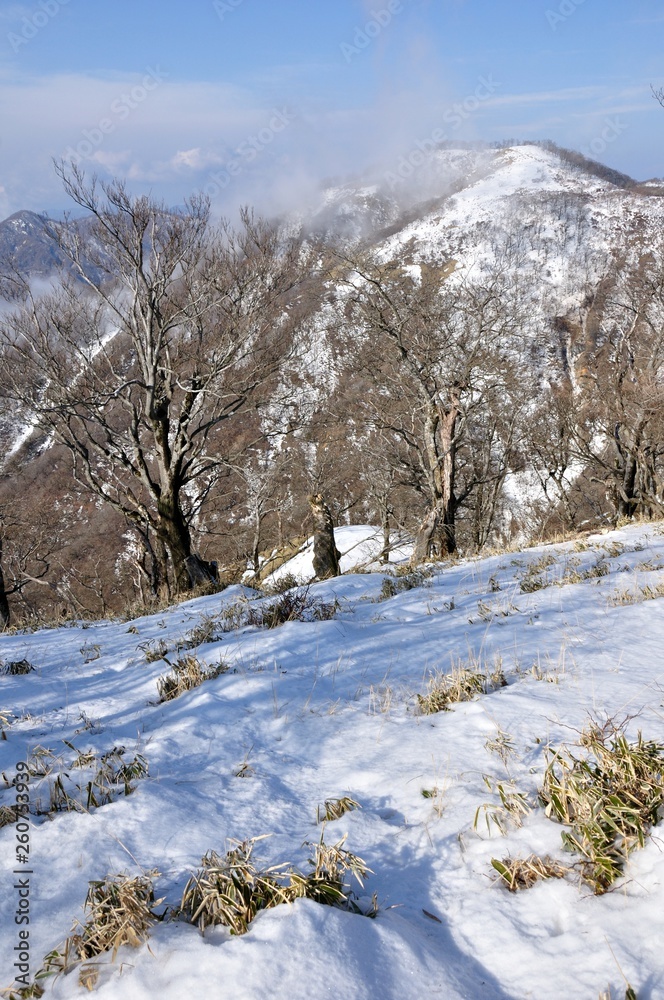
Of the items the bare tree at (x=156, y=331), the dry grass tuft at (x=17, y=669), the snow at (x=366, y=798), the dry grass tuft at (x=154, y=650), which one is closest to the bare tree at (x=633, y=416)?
the bare tree at (x=156, y=331)

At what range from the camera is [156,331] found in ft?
39.1

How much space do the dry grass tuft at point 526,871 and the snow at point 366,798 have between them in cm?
3

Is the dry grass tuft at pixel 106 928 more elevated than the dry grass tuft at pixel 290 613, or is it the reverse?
the dry grass tuft at pixel 290 613

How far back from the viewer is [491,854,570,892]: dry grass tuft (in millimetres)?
1919

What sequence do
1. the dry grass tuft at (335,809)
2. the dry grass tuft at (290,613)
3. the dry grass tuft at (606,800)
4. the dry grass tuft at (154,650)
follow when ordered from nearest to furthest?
the dry grass tuft at (606,800), the dry grass tuft at (335,809), the dry grass tuft at (154,650), the dry grass tuft at (290,613)

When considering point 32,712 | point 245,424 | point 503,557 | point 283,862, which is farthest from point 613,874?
point 245,424

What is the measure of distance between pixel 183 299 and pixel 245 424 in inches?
3046

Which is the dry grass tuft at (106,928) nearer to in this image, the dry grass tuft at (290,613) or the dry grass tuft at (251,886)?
the dry grass tuft at (251,886)

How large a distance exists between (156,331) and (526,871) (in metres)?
11.7

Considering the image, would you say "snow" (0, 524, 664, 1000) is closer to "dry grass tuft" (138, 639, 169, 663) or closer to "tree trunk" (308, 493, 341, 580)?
"dry grass tuft" (138, 639, 169, 663)

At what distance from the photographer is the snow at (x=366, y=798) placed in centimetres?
160

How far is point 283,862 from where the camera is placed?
2059 mm

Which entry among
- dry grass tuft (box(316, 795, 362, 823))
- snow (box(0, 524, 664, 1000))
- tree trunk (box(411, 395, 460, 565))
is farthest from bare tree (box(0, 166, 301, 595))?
dry grass tuft (box(316, 795, 362, 823))

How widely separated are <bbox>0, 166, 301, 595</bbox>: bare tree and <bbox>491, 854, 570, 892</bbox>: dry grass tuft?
10473mm
